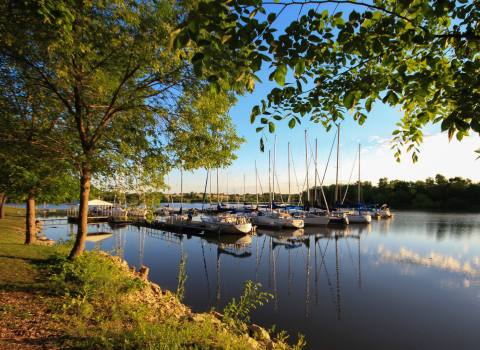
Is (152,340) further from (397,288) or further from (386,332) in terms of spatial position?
(397,288)

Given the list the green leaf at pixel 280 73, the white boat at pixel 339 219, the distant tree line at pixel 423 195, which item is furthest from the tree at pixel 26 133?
the distant tree line at pixel 423 195

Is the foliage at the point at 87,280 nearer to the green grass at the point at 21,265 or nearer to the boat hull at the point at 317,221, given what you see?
the green grass at the point at 21,265

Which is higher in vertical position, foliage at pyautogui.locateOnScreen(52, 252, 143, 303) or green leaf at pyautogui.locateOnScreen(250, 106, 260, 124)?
green leaf at pyautogui.locateOnScreen(250, 106, 260, 124)

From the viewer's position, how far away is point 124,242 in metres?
29.8

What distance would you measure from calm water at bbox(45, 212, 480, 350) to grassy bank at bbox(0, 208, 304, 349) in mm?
3818

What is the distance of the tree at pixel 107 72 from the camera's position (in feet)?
22.0

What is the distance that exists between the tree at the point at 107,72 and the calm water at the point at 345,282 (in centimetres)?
764

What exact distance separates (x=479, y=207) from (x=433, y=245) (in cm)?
8665

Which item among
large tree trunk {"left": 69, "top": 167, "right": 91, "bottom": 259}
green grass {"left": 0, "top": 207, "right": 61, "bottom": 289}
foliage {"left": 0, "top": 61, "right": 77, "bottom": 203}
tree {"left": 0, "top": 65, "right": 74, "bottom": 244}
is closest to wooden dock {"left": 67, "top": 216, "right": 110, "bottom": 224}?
green grass {"left": 0, "top": 207, "right": 61, "bottom": 289}

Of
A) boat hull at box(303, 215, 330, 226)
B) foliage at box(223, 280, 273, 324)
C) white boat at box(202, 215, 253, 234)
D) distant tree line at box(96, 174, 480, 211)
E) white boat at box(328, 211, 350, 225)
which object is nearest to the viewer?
foliage at box(223, 280, 273, 324)

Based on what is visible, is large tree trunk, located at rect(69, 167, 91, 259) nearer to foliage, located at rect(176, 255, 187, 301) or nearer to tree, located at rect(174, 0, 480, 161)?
foliage, located at rect(176, 255, 187, 301)

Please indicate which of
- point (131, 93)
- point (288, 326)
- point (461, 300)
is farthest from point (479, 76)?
point (461, 300)

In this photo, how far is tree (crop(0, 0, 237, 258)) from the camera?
6711mm

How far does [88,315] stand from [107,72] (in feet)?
22.2
